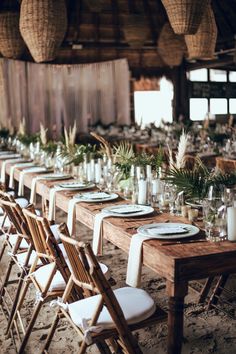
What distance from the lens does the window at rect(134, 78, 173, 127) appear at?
13.2 metres

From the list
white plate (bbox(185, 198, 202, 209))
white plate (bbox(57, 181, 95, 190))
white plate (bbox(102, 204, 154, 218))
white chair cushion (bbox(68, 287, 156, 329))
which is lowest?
white chair cushion (bbox(68, 287, 156, 329))

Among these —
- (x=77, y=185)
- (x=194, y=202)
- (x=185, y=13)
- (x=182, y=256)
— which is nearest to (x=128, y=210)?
(x=194, y=202)

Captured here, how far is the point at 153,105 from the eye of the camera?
13.5 metres

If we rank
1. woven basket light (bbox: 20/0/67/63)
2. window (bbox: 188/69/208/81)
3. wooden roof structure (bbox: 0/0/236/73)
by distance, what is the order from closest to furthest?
woven basket light (bbox: 20/0/67/63)
wooden roof structure (bbox: 0/0/236/73)
window (bbox: 188/69/208/81)

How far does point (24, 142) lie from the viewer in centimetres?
720

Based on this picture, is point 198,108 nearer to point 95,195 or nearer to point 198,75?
point 198,75

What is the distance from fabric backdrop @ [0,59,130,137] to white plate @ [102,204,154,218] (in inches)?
320

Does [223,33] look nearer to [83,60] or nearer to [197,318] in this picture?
[83,60]

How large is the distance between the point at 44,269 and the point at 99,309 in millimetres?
839

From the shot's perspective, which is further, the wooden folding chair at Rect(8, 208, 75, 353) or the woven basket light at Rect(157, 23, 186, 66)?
the woven basket light at Rect(157, 23, 186, 66)

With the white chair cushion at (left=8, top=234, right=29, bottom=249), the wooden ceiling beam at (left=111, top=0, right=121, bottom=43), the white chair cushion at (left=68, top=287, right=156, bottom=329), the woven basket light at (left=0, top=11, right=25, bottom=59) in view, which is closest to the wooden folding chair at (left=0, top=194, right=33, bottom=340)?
the white chair cushion at (left=8, top=234, right=29, bottom=249)

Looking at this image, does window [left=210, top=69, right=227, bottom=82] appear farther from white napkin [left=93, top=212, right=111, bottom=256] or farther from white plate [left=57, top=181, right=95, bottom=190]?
white napkin [left=93, top=212, right=111, bottom=256]

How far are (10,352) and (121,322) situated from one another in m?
1.10

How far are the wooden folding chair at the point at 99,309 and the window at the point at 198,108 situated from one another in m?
11.1
